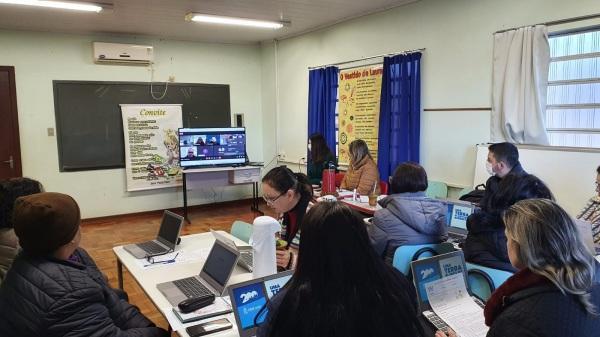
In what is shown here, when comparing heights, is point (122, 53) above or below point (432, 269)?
above

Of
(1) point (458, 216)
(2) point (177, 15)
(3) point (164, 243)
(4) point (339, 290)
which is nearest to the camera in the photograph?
(4) point (339, 290)

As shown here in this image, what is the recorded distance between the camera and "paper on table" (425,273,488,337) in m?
1.76

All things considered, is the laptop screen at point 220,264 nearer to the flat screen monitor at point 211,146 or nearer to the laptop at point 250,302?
the laptop at point 250,302

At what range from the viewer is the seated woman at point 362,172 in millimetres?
4648

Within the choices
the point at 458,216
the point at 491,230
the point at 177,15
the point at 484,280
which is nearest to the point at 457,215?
the point at 458,216

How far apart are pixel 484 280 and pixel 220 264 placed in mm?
1301

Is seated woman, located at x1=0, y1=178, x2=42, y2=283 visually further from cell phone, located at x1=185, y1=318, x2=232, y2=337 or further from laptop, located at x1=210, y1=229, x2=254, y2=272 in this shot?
cell phone, located at x1=185, y1=318, x2=232, y2=337

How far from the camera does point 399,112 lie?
16.9 ft

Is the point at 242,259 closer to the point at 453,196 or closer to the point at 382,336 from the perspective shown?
the point at 382,336

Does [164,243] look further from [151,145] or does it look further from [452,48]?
[151,145]

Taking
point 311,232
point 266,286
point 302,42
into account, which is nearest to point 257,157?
point 302,42

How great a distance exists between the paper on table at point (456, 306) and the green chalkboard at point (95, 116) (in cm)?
580

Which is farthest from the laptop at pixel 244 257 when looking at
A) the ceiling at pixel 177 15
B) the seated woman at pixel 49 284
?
the ceiling at pixel 177 15

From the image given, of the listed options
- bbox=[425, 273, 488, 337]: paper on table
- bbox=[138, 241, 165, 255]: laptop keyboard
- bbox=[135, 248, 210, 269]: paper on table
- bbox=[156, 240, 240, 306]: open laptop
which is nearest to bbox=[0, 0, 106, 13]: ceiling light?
bbox=[138, 241, 165, 255]: laptop keyboard
